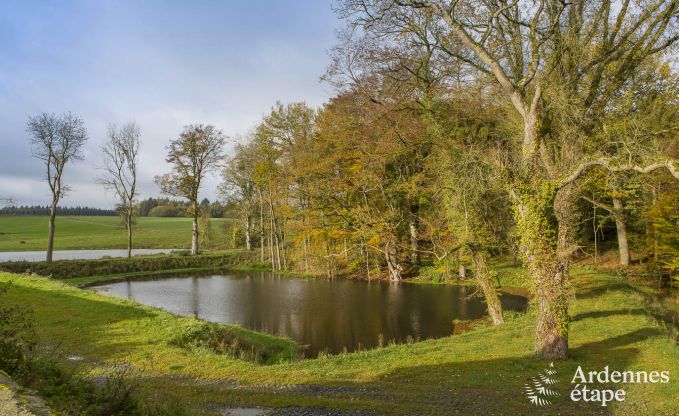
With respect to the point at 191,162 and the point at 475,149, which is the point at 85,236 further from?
the point at 475,149

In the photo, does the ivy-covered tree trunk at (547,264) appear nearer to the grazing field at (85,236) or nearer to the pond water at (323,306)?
the pond water at (323,306)

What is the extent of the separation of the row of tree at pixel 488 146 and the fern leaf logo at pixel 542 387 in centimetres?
120

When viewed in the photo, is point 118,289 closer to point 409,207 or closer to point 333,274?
point 333,274

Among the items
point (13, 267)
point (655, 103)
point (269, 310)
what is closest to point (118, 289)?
point (13, 267)

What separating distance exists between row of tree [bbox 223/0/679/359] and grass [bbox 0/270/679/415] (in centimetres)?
190

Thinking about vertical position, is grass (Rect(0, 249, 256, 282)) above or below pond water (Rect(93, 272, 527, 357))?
above

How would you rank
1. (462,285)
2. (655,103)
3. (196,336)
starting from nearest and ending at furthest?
1. (196,336)
2. (655,103)
3. (462,285)

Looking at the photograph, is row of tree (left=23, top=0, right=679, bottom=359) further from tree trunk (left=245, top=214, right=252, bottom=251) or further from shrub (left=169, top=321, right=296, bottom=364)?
shrub (left=169, top=321, right=296, bottom=364)

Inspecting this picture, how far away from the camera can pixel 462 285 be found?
29.7 meters

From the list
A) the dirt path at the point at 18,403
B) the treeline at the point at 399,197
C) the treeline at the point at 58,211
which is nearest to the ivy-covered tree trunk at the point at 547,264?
the treeline at the point at 399,197

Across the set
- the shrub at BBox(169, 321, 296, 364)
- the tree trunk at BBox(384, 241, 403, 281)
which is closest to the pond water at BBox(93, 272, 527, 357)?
the shrub at BBox(169, 321, 296, 364)

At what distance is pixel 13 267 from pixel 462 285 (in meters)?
33.7

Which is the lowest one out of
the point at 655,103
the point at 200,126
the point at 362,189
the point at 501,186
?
the point at 501,186

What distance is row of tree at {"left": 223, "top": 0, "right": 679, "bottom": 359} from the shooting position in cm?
1113
